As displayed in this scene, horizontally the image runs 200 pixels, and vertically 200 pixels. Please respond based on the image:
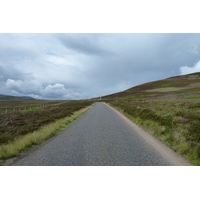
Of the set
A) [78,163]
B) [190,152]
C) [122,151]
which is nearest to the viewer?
[78,163]

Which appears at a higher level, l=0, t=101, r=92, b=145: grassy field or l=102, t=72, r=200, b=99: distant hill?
l=102, t=72, r=200, b=99: distant hill

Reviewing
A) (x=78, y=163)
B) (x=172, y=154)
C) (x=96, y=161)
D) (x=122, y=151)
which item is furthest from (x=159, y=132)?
(x=78, y=163)

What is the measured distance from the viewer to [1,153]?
5.78 m

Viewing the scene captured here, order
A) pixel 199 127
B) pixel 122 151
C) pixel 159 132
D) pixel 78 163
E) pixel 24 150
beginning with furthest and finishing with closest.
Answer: pixel 159 132 < pixel 199 127 < pixel 24 150 < pixel 122 151 < pixel 78 163

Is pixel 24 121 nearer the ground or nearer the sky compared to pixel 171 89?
Result: nearer the ground

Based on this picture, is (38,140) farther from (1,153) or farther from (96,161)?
(96,161)

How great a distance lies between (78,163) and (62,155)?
44.6 inches

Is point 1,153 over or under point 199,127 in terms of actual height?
under

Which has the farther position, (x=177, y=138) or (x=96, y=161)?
(x=177, y=138)

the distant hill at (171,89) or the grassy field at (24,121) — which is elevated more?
the distant hill at (171,89)

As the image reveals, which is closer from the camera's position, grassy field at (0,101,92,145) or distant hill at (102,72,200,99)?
grassy field at (0,101,92,145)

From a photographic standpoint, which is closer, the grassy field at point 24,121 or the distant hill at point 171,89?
the grassy field at point 24,121

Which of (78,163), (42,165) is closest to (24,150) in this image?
(42,165)

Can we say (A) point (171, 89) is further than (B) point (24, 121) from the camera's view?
Yes
